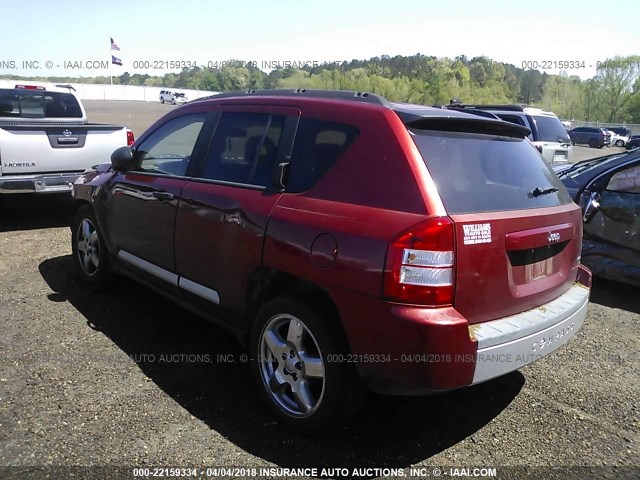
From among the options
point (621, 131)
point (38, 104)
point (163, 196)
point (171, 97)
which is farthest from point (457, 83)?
point (163, 196)

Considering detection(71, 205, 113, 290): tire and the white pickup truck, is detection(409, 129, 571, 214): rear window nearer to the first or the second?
detection(71, 205, 113, 290): tire

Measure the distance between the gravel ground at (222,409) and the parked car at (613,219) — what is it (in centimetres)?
109

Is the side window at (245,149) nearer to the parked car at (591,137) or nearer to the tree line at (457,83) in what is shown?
the tree line at (457,83)

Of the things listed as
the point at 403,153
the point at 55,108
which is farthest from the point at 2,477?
the point at 55,108

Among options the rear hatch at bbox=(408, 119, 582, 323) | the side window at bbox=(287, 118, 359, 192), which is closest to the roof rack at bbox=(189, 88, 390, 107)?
the side window at bbox=(287, 118, 359, 192)

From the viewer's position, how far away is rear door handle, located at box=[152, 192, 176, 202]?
378 cm

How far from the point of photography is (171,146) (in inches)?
163

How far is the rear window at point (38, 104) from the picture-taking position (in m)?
8.47

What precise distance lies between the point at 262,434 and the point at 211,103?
7.68 feet

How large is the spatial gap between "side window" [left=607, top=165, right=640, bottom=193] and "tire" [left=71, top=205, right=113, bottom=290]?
5206 mm

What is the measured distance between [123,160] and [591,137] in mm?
43605

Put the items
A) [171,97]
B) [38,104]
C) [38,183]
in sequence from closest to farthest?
[38,183] → [38,104] → [171,97]

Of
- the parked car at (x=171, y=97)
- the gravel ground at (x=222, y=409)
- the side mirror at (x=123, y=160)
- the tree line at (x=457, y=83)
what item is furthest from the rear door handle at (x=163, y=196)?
the parked car at (x=171, y=97)

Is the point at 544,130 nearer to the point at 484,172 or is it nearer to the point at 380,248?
the point at 484,172
